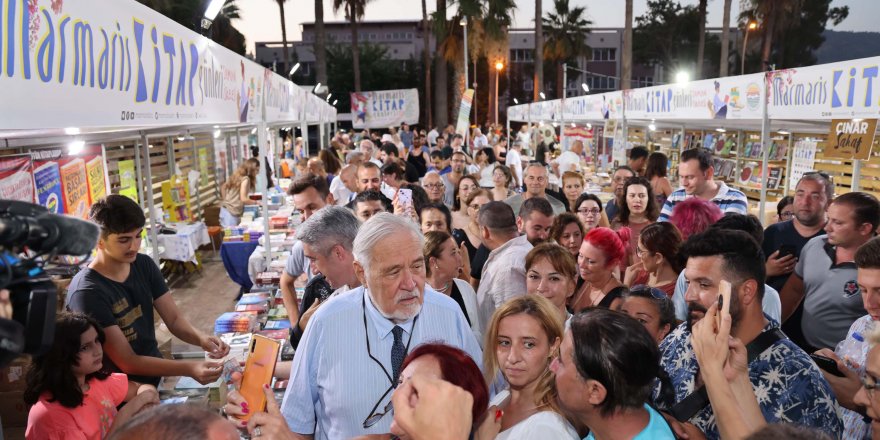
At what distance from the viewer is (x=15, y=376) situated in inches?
189

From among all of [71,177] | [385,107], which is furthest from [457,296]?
[385,107]

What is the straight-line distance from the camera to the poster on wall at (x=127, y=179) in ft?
27.1

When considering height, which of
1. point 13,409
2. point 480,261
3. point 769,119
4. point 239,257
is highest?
point 769,119

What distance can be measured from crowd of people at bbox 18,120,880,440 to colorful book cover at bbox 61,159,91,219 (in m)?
3.18

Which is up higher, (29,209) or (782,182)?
(29,209)

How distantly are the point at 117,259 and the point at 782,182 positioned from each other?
10.6 m

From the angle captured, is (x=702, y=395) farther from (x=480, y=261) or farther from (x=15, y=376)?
(x=15, y=376)

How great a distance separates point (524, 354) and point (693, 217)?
2.54 m

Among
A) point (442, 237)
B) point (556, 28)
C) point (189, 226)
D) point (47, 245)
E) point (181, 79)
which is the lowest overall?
point (189, 226)

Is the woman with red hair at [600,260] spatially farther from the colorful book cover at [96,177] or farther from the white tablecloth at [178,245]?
the white tablecloth at [178,245]

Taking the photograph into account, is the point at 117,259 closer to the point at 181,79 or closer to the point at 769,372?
the point at 181,79

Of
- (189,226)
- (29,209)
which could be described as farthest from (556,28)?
(29,209)

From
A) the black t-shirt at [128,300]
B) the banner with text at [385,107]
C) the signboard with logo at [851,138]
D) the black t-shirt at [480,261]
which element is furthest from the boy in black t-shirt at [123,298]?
the banner with text at [385,107]

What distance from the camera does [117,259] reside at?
3.11 meters
